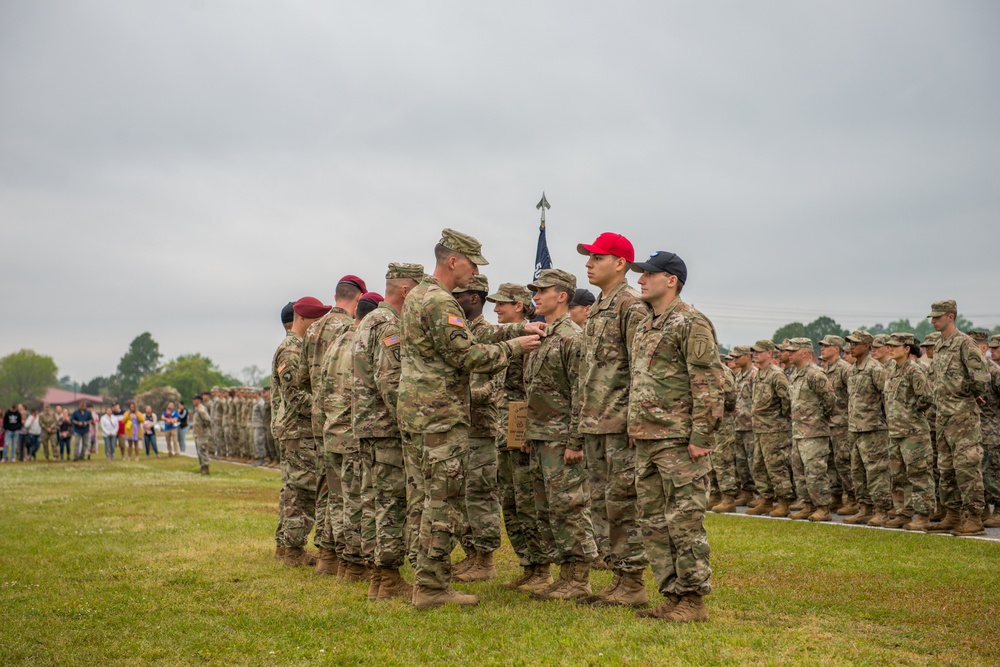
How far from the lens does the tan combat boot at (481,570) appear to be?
7.68 metres

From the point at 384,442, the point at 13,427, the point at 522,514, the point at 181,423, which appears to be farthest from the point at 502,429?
the point at 13,427

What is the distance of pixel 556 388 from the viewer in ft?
23.3

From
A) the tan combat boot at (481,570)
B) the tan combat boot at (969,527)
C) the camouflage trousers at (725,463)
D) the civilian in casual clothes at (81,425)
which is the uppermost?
the civilian in casual clothes at (81,425)

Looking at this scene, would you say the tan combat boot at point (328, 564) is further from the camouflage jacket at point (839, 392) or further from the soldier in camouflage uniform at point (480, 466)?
the camouflage jacket at point (839, 392)

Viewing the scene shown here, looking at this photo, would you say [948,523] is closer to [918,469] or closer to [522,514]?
[918,469]

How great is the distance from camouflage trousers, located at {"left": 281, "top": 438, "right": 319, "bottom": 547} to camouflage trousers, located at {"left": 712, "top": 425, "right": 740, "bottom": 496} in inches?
306

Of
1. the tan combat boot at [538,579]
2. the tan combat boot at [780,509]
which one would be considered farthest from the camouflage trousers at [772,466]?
the tan combat boot at [538,579]

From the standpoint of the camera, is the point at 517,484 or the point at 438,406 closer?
the point at 438,406

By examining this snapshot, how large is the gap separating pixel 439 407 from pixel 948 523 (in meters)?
7.88

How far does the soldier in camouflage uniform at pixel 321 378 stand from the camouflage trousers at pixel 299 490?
0.47 ft

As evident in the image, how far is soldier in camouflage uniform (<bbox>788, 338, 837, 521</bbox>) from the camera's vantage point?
39.8ft

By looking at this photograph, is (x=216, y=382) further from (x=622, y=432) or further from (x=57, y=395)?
(x=622, y=432)

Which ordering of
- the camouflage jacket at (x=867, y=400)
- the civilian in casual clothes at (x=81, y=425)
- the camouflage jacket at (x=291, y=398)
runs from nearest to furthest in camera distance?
1. the camouflage jacket at (x=291, y=398)
2. the camouflage jacket at (x=867, y=400)
3. the civilian in casual clothes at (x=81, y=425)

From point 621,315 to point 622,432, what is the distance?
921mm
